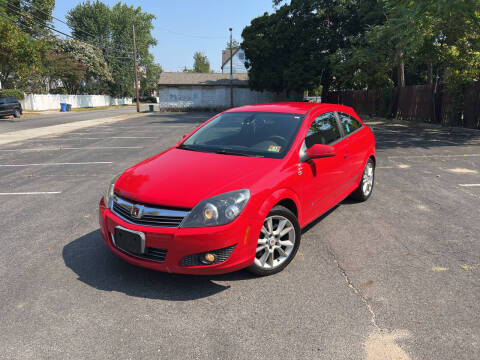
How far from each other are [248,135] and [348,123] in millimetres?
1880

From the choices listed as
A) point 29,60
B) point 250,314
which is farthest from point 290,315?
point 29,60

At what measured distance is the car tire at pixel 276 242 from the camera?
3.43m

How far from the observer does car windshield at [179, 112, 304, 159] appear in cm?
401

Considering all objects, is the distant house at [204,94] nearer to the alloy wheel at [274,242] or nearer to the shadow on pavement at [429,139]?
the shadow on pavement at [429,139]

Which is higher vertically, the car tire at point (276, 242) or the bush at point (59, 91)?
the bush at point (59, 91)

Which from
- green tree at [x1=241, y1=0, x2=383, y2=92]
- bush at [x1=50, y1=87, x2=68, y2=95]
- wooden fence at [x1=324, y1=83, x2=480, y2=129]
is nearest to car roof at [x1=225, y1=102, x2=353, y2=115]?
wooden fence at [x1=324, y1=83, x2=480, y2=129]

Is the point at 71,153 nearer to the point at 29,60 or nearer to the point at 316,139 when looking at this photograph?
the point at 316,139

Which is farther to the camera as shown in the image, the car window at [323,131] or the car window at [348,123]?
the car window at [348,123]

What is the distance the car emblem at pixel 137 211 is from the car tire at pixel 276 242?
1.12m

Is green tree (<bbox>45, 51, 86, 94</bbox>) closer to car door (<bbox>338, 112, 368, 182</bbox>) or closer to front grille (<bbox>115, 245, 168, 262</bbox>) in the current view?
car door (<bbox>338, 112, 368, 182</bbox>)

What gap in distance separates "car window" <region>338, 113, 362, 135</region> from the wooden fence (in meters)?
13.8

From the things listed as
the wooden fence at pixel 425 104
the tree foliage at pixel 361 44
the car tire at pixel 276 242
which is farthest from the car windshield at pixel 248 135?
the wooden fence at pixel 425 104

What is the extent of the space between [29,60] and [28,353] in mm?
33575

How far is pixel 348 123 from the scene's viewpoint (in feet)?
17.7
